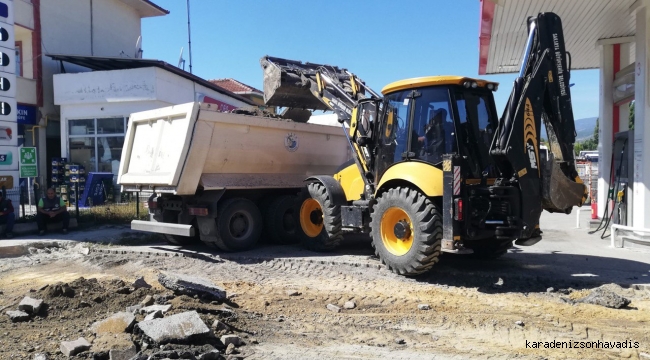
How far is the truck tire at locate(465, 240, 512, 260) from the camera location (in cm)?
810

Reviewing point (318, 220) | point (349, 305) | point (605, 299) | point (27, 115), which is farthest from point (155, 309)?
point (27, 115)

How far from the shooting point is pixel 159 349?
4.41 meters

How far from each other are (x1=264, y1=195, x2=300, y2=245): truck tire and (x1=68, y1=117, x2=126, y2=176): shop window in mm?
10886

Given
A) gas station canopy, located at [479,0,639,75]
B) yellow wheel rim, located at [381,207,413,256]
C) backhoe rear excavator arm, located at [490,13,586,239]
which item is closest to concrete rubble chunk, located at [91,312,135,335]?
yellow wheel rim, located at [381,207,413,256]

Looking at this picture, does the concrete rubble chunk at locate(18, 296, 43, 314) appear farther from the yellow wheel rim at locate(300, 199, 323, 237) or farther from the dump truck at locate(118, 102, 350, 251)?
the yellow wheel rim at locate(300, 199, 323, 237)

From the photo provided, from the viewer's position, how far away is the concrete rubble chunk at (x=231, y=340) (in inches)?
186

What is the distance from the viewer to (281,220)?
33.8 feet

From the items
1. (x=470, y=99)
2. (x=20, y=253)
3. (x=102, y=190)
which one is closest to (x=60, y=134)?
(x=102, y=190)

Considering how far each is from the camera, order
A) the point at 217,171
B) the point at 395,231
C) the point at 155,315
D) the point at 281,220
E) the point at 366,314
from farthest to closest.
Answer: the point at 281,220
the point at 217,171
the point at 395,231
the point at 366,314
the point at 155,315

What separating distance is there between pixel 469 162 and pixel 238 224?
4.55 metres

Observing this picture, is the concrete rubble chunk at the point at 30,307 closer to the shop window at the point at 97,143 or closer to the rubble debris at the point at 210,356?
the rubble debris at the point at 210,356

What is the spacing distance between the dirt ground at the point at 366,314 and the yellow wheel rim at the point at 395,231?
417 millimetres

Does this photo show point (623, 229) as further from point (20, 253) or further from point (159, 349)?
point (20, 253)

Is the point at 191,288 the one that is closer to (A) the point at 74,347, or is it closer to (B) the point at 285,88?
(A) the point at 74,347
